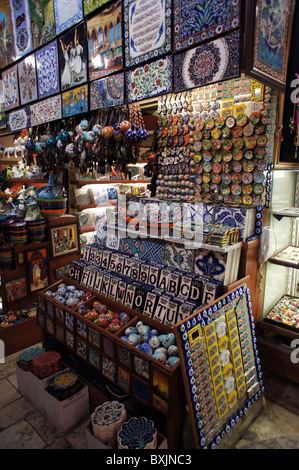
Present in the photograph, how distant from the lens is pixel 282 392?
277 centimetres

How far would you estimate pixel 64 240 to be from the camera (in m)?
4.09

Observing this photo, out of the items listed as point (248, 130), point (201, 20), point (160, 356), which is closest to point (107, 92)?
point (201, 20)

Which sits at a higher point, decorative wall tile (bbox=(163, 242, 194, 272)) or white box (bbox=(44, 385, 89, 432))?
decorative wall tile (bbox=(163, 242, 194, 272))

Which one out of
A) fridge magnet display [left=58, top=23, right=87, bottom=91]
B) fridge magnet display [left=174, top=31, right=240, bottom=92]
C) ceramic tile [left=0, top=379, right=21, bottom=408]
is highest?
fridge magnet display [left=58, top=23, right=87, bottom=91]

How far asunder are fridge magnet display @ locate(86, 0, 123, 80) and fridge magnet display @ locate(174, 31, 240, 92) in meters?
0.83

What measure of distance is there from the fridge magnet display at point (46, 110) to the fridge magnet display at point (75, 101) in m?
0.14

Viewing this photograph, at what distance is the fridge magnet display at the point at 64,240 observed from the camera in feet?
13.0

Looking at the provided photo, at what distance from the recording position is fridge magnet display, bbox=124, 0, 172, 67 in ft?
8.04

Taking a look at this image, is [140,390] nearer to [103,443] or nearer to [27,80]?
[103,443]

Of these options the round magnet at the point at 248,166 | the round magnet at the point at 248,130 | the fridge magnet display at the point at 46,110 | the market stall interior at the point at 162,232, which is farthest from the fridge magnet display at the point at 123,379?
the fridge magnet display at the point at 46,110

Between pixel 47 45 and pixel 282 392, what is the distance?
16.0 ft

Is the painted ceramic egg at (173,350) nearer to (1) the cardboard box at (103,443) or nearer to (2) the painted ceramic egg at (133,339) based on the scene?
(2) the painted ceramic egg at (133,339)

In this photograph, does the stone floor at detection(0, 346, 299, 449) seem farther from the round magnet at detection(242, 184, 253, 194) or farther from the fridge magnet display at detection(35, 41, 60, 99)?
the fridge magnet display at detection(35, 41, 60, 99)

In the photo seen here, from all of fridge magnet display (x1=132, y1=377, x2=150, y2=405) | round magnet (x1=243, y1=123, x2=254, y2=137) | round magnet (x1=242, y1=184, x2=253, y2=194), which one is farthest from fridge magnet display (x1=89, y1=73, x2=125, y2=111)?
fridge magnet display (x1=132, y1=377, x2=150, y2=405)
